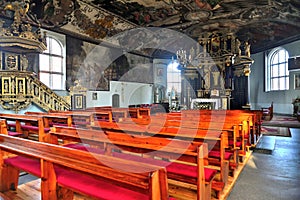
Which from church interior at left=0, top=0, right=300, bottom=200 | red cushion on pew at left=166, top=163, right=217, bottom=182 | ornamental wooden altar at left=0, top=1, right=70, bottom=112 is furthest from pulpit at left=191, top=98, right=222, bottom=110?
red cushion on pew at left=166, top=163, right=217, bottom=182

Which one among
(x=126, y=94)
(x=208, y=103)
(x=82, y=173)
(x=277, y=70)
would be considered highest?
(x=277, y=70)

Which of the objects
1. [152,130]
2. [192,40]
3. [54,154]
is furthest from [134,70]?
[54,154]

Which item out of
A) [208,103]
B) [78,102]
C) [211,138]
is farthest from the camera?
[208,103]

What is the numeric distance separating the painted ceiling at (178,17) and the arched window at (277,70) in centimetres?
109

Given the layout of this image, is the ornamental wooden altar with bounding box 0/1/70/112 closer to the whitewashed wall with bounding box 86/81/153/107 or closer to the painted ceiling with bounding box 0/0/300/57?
the painted ceiling with bounding box 0/0/300/57

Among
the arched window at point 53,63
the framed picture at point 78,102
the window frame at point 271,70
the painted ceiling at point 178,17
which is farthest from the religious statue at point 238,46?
the arched window at point 53,63

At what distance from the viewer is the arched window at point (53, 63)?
9875mm

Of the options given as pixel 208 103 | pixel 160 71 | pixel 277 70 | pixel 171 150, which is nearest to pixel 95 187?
pixel 171 150

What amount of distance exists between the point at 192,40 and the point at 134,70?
4596 millimetres

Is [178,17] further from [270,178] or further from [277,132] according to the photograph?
[270,178]

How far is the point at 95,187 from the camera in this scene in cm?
183

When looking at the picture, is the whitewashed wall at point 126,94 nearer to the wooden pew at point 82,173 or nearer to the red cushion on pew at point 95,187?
the wooden pew at point 82,173

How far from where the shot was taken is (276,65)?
14.8m

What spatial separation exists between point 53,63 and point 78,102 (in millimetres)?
2192
